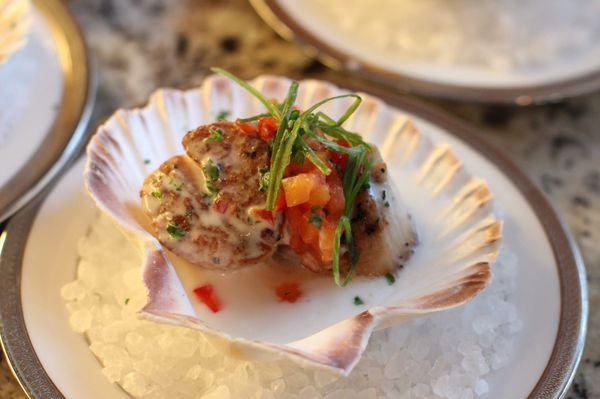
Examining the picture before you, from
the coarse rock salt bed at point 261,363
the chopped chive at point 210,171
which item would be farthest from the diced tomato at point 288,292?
the chopped chive at point 210,171

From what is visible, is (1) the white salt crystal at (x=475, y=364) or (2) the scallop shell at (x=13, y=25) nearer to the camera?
(1) the white salt crystal at (x=475, y=364)

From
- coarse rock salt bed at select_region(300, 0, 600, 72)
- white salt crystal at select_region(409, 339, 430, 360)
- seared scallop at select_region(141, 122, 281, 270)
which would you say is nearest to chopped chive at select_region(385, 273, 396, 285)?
white salt crystal at select_region(409, 339, 430, 360)

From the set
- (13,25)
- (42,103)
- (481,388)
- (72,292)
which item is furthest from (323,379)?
(13,25)

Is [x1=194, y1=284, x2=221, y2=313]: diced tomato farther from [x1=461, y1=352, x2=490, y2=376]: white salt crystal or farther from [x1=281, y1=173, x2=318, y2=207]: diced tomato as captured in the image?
[x1=461, y1=352, x2=490, y2=376]: white salt crystal

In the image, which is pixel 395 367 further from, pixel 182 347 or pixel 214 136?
pixel 214 136

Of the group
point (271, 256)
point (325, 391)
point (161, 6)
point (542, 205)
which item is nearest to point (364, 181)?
point (271, 256)

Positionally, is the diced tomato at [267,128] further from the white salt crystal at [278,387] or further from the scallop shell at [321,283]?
the white salt crystal at [278,387]

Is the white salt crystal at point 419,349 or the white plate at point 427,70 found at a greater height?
the white plate at point 427,70
